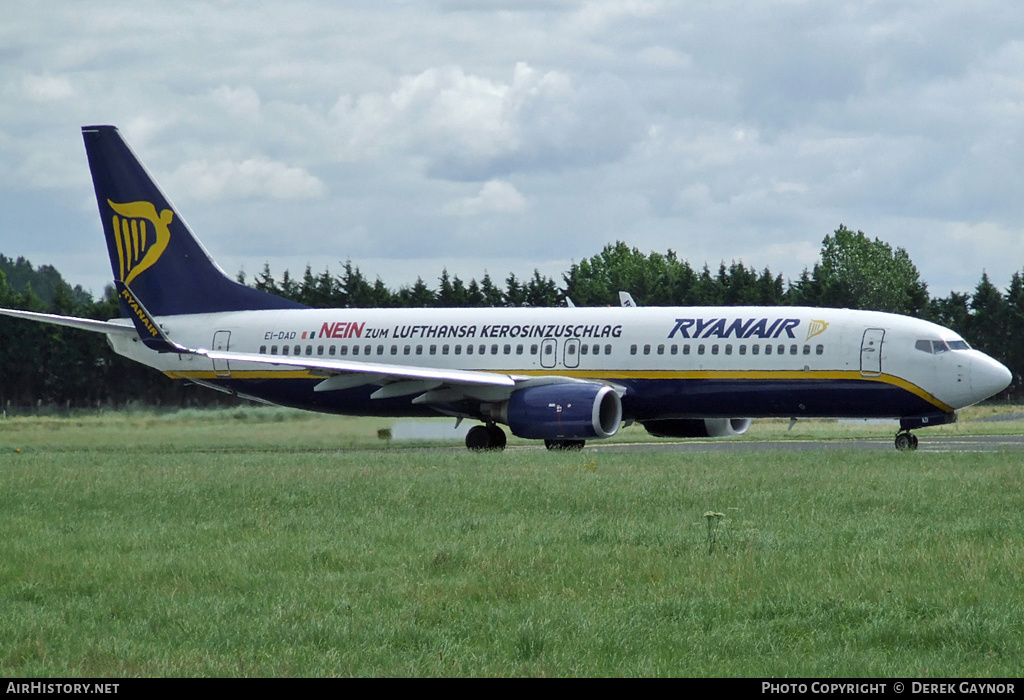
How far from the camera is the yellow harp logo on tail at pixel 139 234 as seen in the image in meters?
37.8

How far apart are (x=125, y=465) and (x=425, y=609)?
15629mm

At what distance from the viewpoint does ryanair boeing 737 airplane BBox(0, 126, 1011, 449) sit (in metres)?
29.7

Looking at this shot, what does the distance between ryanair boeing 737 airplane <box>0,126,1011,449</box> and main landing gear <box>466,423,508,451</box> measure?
47 mm

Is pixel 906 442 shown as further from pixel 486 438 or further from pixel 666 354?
pixel 486 438

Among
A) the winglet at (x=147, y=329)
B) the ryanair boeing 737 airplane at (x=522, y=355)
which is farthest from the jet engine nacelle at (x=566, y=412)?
the winglet at (x=147, y=329)

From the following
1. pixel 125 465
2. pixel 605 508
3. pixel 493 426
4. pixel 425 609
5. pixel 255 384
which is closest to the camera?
pixel 425 609

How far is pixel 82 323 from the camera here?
34.6m

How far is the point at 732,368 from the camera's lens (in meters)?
30.3

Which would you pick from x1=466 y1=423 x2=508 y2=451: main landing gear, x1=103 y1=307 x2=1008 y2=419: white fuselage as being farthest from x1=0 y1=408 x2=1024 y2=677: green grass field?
x1=466 y1=423 x2=508 y2=451: main landing gear

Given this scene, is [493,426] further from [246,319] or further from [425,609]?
[425,609]

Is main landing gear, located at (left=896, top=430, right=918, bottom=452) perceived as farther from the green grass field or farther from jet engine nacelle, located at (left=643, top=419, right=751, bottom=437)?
the green grass field

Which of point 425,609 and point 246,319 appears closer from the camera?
point 425,609

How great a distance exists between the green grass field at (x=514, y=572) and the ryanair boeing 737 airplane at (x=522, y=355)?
26.4ft

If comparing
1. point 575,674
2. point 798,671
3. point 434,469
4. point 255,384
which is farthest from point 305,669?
point 255,384
